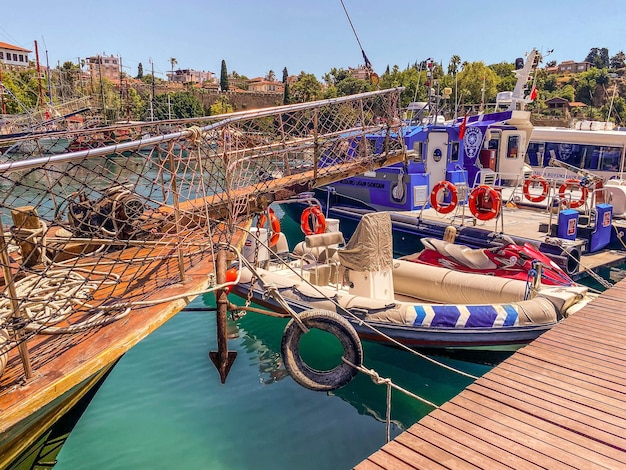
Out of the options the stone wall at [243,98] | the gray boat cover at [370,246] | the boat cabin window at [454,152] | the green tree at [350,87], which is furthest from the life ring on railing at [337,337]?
the stone wall at [243,98]

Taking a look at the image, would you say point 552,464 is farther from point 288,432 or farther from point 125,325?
point 288,432

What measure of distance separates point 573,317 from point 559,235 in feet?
17.8

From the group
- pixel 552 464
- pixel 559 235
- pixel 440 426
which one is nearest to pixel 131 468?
pixel 440 426

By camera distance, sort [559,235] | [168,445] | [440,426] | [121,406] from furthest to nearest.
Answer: [559,235] < [121,406] < [168,445] < [440,426]

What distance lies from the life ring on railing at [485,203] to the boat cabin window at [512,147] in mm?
5112

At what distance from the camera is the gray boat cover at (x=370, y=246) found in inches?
298

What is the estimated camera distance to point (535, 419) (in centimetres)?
354

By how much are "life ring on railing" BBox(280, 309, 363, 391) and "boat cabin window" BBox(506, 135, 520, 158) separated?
12.4 metres

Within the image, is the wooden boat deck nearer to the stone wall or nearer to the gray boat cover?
the gray boat cover

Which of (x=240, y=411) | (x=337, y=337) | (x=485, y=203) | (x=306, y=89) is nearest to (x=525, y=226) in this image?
(x=485, y=203)

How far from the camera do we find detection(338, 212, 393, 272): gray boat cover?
7.57m

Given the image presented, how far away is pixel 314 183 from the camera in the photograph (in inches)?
296

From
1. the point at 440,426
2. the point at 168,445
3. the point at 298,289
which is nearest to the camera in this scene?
the point at 440,426

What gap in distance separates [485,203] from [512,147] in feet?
17.6
